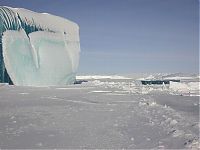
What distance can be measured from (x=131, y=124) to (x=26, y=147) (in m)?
2.87

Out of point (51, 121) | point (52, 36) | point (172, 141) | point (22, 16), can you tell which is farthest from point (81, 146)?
point (52, 36)

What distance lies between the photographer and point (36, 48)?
25109 mm

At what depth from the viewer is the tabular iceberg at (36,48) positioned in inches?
864

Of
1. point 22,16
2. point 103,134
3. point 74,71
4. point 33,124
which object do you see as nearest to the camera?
point 103,134

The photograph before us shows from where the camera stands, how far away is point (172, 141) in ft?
17.4

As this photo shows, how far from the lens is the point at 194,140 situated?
Result: 5.04 meters

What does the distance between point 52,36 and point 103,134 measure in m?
22.2

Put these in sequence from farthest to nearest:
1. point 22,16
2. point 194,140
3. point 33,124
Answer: point 22,16 → point 33,124 → point 194,140

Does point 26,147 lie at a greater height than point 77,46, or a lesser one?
lesser

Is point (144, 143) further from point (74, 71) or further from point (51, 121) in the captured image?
point (74, 71)

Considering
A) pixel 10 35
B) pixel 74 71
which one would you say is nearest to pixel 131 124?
pixel 10 35

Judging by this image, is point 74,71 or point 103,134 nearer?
point 103,134

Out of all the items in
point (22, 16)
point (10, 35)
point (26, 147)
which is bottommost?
point (26, 147)

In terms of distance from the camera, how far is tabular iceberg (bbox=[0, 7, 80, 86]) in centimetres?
2195
